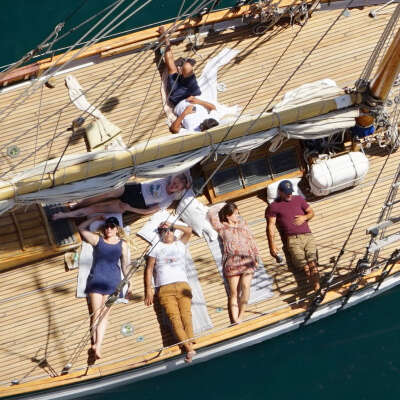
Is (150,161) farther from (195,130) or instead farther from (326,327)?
(326,327)

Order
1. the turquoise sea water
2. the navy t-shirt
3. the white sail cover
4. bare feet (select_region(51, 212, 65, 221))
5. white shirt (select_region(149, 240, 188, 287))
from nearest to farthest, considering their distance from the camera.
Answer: the white sail cover < white shirt (select_region(149, 240, 188, 287)) < bare feet (select_region(51, 212, 65, 221)) < the navy t-shirt < the turquoise sea water

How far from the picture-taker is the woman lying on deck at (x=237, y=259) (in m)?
7.80

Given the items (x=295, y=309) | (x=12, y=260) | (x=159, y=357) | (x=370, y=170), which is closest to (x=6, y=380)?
(x=12, y=260)

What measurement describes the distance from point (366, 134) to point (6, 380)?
6.42 metres

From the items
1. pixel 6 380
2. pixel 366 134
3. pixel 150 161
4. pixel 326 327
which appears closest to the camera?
pixel 150 161

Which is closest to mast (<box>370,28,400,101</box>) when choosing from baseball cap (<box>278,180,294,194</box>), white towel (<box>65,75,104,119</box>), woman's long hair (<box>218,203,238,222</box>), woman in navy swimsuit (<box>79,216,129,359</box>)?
baseball cap (<box>278,180,294,194</box>)

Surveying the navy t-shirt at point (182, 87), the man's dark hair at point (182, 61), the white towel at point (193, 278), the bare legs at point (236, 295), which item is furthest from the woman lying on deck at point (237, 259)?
the man's dark hair at point (182, 61)

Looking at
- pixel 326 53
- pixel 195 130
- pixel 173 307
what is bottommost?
pixel 173 307

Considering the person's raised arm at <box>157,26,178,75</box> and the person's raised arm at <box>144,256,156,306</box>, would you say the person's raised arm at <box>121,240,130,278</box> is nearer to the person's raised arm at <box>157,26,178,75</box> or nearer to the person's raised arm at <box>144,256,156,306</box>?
the person's raised arm at <box>144,256,156,306</box>

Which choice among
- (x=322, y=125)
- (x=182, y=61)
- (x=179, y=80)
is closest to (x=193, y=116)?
(x=179, y=80)

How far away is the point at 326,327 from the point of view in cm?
949

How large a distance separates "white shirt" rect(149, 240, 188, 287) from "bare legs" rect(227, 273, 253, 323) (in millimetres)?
695

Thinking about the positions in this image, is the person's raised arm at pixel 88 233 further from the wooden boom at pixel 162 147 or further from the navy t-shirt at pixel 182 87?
the navy t-shirt at pixel 182 87

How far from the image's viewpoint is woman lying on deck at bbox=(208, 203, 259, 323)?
25.6ft
